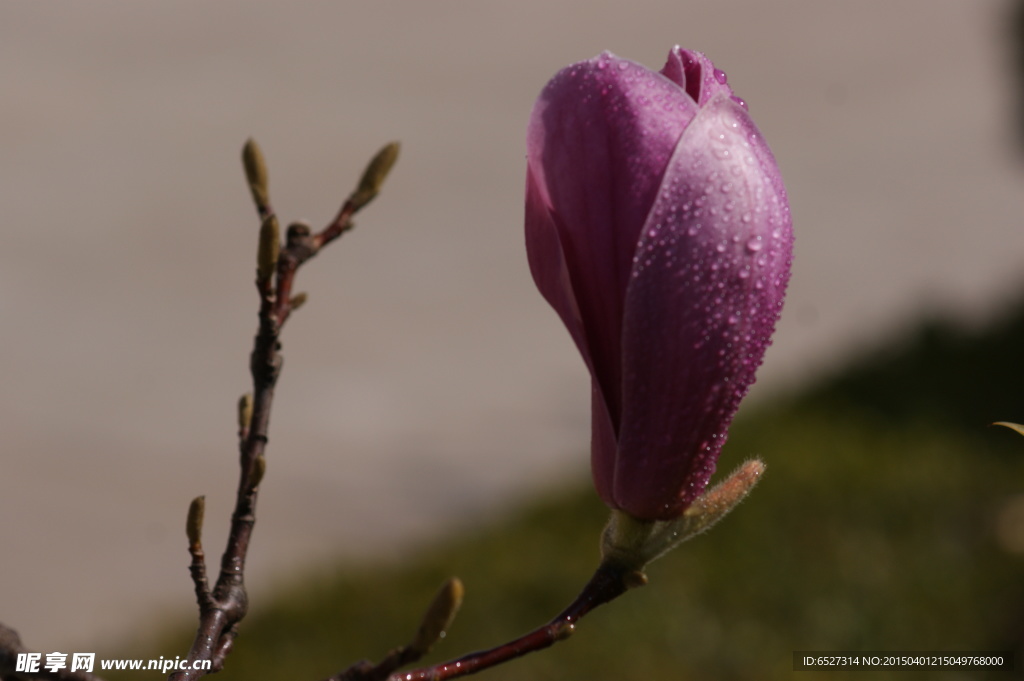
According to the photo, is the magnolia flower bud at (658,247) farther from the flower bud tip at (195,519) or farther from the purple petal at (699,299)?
the flower bud tip at (195,519)

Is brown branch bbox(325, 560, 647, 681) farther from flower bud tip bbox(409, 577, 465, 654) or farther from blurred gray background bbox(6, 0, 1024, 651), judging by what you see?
→ blurred gray background bbox(6, 0, 1024, 651)

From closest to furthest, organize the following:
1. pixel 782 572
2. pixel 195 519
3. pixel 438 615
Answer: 1. pixel 438 615
2. pixel 195 519
3. pixel 782 572

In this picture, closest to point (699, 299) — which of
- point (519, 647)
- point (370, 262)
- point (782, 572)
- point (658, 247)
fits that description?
point (658, 247)

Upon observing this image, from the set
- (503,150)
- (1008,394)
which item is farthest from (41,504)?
(503,150)

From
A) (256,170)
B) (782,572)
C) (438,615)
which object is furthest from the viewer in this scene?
(782,572)

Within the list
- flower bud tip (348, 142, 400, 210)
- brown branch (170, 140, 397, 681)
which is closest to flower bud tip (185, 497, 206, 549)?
brown branch (170, 140, 397, 681)

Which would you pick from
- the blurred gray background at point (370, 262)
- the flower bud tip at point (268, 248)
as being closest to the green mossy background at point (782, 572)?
the blurred gray background at point (370, 262)

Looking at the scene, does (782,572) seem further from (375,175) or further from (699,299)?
(699,299)
